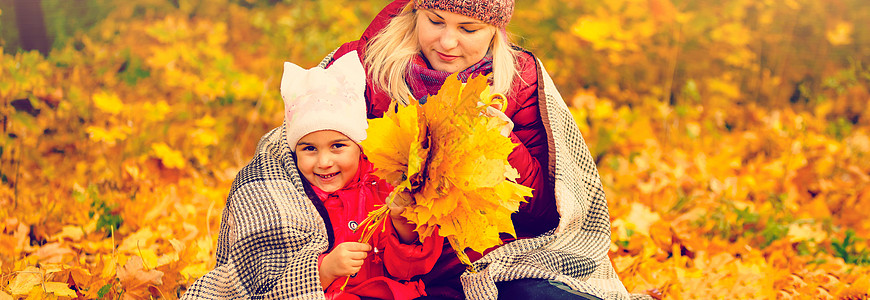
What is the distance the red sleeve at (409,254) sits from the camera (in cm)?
195

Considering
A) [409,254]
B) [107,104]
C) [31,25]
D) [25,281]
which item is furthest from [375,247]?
[31,25]

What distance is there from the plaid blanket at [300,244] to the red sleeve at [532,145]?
0.15 feet

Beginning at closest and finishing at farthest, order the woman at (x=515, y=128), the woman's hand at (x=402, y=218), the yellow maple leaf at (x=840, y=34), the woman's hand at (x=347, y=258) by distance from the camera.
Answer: the woman's hand at (x=402, y=218) < the woman's hand at (x=347, y=258) < the woman at (x=515, y=128) < the yellow maple leaf at (x=840, y=34)

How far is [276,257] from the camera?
209cm

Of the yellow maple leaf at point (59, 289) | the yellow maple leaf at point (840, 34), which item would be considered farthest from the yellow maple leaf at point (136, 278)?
the yellow maple leaf at point (840, 34)

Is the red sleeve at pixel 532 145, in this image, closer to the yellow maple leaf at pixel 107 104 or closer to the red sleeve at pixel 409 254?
the red sleeve at pixel 409 254

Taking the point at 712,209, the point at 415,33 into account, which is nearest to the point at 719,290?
the point at 712,209

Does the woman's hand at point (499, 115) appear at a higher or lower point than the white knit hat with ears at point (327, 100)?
lower

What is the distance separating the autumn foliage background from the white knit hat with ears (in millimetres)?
777

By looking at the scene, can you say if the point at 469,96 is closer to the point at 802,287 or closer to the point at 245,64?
the point at 802,287

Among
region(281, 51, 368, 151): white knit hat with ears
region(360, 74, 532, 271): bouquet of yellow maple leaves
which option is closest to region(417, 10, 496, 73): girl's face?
Result: region(281, 51, 368, 151): white knit hat with ears

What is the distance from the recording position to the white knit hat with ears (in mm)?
2092

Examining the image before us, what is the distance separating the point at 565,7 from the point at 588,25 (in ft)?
1.67

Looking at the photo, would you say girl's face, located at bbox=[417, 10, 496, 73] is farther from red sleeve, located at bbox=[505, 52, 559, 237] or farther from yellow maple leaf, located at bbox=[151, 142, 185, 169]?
yellow maple leaf, located at bbox=[151, 142, 185, 169]
